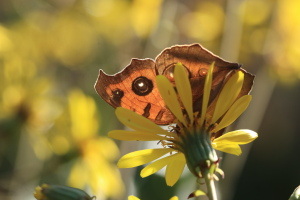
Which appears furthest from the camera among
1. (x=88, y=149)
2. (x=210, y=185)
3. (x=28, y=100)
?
(x=28, y=100)

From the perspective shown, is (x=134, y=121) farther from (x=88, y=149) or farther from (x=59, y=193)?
(x=88, y=149)

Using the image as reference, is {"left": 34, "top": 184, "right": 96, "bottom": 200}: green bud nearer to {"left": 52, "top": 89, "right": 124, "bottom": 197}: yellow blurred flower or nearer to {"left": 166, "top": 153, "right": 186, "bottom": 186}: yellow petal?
{"left": 166, "top": 153, "right": 186, "bottom": 186}: yellow petal

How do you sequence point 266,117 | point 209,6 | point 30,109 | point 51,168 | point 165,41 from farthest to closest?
point 266,117 < point 209,6 < point 165,41 < point 30,109 < point 51,168

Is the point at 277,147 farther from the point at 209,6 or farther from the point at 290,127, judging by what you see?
the point at 209,6

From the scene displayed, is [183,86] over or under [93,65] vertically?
under

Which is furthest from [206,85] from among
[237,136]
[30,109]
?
[30,109]

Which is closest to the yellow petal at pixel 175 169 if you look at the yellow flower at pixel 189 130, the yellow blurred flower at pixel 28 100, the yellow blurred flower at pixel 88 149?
the yellow flower at pixel 189 130

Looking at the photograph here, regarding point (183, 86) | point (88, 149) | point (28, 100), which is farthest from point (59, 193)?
point (28, 100)
